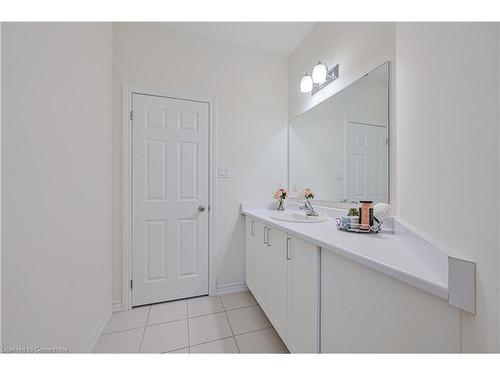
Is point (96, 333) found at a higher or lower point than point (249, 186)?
lower

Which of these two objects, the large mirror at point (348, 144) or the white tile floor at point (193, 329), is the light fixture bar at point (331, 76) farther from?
the white tile floor at point (193, 329)

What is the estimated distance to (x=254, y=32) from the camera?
1916 mm

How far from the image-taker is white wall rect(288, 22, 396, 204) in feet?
3.90

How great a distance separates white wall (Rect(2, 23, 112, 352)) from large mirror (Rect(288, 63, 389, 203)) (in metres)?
1.73

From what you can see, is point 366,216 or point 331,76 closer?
point 366,216

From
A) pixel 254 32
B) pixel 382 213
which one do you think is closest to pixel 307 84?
pixel 254 32

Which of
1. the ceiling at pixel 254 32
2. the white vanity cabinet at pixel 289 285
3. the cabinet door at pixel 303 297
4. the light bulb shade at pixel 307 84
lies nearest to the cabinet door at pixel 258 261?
the white vanity cabinet at pixel 289 285

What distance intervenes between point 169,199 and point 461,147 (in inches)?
74.2

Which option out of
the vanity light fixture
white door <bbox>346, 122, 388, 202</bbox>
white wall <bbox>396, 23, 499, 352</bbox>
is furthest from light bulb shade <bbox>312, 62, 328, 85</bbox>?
white wall <bbox>396, 23, 499, 352</bbox>

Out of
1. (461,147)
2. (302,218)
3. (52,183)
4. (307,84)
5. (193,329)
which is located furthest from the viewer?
(307,84)

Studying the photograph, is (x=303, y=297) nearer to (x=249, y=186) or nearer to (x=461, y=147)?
(x=461, y=147)

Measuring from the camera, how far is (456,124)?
20.9 inches

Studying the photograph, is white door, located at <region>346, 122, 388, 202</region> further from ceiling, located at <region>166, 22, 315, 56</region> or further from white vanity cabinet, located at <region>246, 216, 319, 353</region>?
ceiling, located at <region>166, 22, 315, 56</region>
